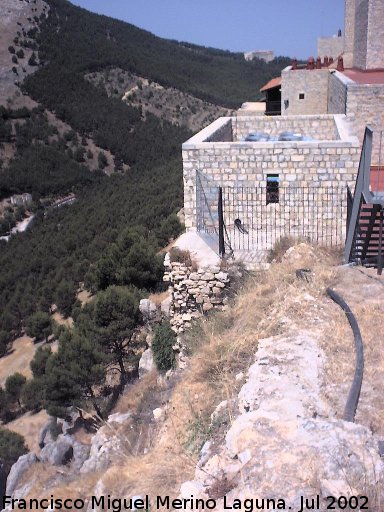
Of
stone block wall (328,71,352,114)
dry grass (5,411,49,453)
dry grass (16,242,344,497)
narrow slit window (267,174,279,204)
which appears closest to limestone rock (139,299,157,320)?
dry grass (16,242,344,497)

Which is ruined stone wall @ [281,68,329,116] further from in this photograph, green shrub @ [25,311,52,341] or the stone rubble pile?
the stone rubble pile

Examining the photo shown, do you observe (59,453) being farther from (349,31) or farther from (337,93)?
(349,31)

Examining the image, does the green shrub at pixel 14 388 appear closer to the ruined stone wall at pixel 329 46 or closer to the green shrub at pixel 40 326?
the green shrub at pixel 40 326

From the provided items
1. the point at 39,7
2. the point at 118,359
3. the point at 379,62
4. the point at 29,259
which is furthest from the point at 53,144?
the point at 118,359

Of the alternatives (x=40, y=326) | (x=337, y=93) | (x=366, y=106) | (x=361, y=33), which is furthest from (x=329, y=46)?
(x=40, y=326)

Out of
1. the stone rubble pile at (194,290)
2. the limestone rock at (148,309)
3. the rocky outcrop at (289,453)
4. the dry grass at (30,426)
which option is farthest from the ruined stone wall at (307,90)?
the rocky outcrop at (289,453)
